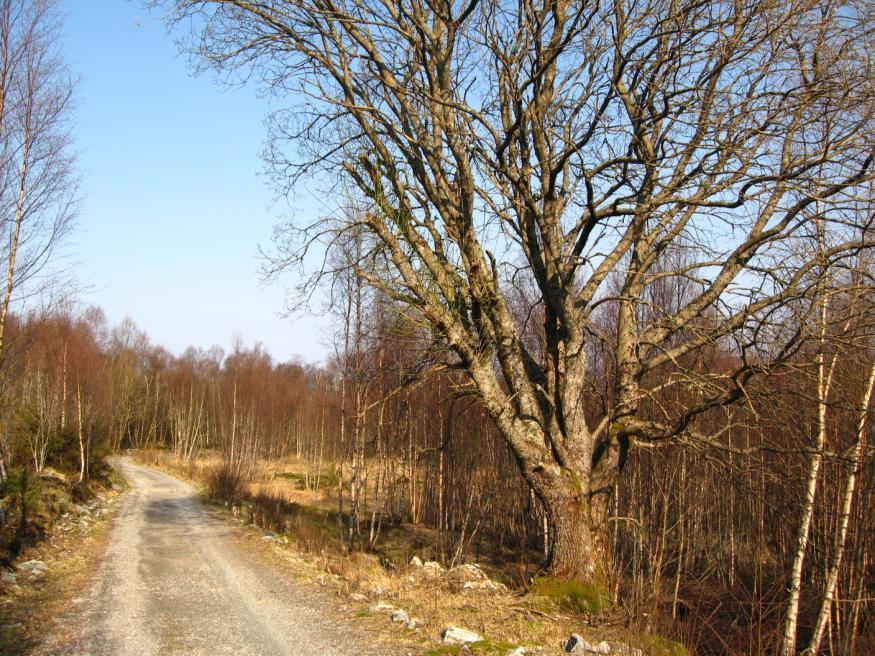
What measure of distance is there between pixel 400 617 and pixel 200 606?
8.38ft

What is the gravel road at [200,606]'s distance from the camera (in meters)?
5.73

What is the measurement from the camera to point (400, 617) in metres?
6.27

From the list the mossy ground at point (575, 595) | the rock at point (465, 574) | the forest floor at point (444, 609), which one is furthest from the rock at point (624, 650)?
the rock at point (465, 574)

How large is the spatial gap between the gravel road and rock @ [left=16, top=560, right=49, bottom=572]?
72cm

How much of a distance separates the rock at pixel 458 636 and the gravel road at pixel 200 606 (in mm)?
558

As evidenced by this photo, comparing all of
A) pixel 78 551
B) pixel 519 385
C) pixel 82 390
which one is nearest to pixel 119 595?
pixel 78 551

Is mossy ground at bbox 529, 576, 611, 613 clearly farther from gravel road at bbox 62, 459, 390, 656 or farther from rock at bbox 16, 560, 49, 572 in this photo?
rock at bbox 16, 560, 49, 572

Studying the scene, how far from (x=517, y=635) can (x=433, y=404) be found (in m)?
13.2

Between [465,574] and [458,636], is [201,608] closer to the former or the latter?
[465,574]

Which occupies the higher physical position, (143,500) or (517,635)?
(517,635)

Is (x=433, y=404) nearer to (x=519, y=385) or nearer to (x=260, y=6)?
(x=519, y=385)

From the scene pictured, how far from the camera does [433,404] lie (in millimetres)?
18891

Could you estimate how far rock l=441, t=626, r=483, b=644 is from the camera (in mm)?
5398

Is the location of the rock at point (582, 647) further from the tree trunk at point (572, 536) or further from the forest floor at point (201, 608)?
the forest floor at point (201, 608)
